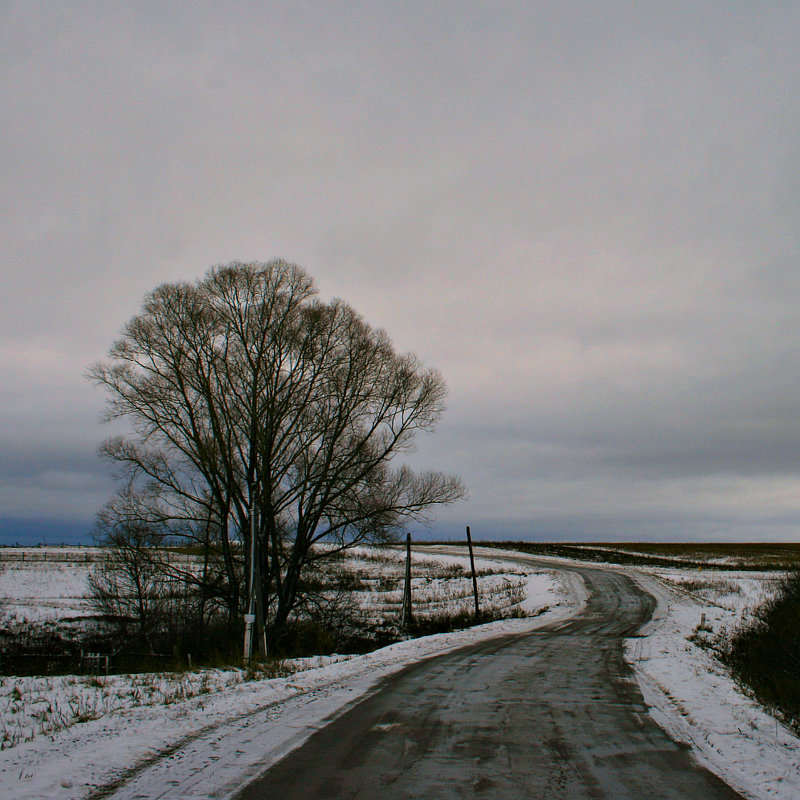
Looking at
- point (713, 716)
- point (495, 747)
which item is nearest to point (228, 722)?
point (495, 747)

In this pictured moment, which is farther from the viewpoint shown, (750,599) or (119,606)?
(750,599)

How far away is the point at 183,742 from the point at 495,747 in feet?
10.8

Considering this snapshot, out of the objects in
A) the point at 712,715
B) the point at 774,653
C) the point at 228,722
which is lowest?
the point at 774,653

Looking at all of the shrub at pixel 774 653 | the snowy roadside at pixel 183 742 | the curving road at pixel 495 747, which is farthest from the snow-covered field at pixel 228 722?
the shrub at pixel 774 653

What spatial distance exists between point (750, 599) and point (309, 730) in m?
32.5

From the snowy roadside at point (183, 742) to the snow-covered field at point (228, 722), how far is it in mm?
16

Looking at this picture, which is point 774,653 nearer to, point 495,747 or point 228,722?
point 495,747

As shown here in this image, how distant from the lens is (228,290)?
1981 cm

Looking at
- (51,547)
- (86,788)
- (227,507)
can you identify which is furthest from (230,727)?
(51,547)

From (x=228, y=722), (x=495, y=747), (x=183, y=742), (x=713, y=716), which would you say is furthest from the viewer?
(x=713, y=716)

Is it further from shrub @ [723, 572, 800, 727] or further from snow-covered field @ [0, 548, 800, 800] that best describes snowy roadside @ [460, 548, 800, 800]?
shrub @ [723, 572, 800, 727]

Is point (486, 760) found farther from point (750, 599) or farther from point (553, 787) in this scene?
point (750, 599)

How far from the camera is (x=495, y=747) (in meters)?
6.47

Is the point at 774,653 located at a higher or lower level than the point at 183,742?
lower
